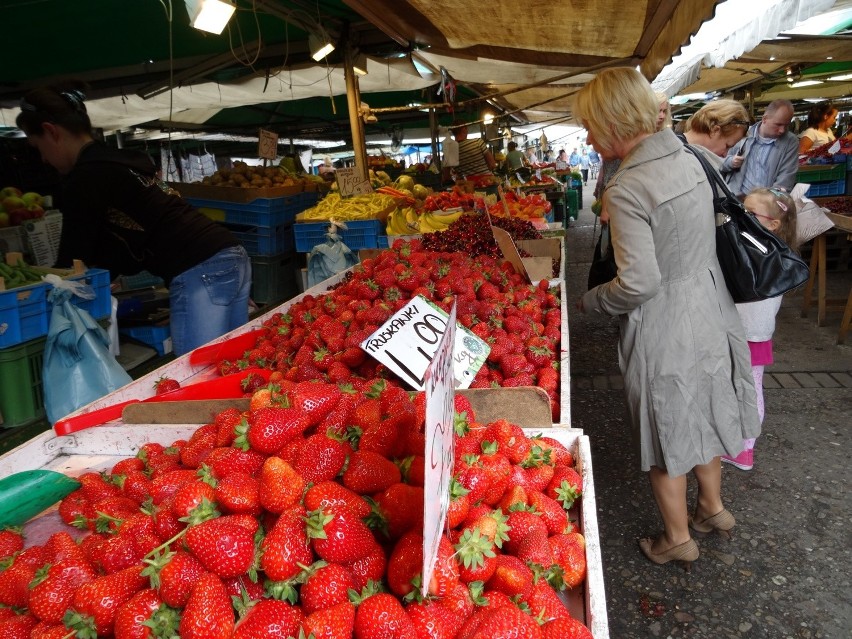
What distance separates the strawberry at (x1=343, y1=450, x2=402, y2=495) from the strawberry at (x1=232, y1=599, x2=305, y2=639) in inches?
11.5

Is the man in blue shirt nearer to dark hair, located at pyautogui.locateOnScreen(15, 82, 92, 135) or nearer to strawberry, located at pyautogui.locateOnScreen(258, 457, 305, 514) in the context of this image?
dark hair, located at pyautogui.locateOnScreen(15, 82, 92, 135)

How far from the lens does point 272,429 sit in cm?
139

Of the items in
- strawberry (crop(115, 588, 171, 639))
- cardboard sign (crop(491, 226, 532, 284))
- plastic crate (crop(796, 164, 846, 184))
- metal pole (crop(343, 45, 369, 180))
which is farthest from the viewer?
plastic crate (crop(796, 164, 846, 184))

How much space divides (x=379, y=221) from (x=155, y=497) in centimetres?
494

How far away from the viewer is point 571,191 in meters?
15.0

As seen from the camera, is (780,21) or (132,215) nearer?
(132,215)

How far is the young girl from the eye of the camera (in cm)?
289

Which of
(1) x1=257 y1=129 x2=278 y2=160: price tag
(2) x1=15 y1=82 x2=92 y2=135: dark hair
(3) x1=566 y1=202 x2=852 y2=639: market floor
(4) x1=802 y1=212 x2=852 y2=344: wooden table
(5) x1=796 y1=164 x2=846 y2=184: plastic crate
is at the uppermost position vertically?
(1) x1=257 y1=129 x2=278 y2=160: price tag

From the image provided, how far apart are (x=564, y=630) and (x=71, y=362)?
132 inches

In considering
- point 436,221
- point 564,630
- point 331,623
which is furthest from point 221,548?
point 436,221

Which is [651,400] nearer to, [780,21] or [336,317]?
[336,317]

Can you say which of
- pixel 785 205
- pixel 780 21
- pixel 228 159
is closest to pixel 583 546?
pixel 785 205

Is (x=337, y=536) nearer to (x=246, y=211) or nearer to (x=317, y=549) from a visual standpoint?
(x=317, y=549)

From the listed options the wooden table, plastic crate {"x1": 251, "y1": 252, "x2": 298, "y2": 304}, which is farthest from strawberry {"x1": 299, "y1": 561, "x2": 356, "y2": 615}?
plastic crate {"x1": 251, "y1": 252, "x2": 298, "y2": 304}
